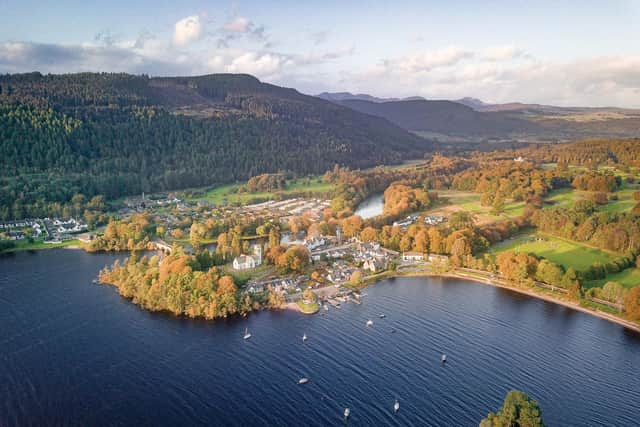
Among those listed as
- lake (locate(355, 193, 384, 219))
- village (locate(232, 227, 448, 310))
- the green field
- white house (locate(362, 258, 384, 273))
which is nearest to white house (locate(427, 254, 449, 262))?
village (locate(232, 227, 448, 310))

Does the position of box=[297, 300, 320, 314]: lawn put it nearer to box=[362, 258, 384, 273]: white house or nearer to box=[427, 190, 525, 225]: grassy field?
box=[362, 258, 384, 273]: white house

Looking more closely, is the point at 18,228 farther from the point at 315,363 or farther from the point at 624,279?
the point at 624,279

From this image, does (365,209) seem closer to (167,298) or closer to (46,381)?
(167,298)

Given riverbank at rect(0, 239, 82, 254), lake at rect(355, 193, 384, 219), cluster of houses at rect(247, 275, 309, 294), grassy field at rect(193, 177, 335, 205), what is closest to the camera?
cluster of houses at rect(247, 275, 309, 294)

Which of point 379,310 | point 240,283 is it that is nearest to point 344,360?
point 379,310

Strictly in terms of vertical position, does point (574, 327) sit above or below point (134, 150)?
below

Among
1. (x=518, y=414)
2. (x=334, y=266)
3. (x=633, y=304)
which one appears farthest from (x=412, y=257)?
(x=518, y=414)
